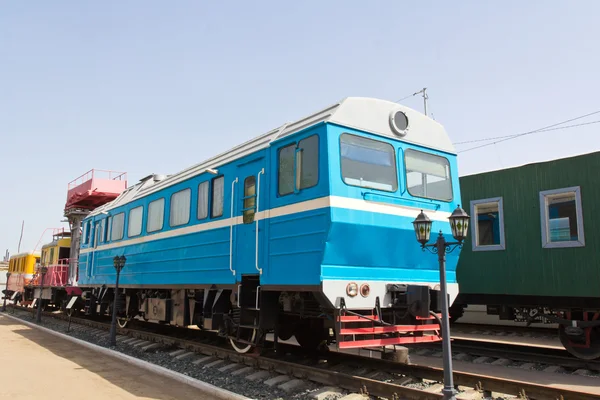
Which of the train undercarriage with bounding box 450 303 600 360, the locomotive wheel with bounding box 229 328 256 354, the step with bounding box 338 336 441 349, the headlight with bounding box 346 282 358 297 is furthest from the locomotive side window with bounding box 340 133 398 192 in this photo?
the train undercarriage with bounding box 450 303 600 360

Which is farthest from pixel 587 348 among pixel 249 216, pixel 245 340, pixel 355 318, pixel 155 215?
pixel 155 215

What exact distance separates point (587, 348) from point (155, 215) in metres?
9.37

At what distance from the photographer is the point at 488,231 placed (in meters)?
11.7

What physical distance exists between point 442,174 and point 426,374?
3172mm

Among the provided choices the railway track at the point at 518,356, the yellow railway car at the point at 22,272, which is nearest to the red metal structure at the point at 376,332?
the railway track at the point at 518,356

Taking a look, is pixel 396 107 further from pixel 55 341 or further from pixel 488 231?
pixel 55 341

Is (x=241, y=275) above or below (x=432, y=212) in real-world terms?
below

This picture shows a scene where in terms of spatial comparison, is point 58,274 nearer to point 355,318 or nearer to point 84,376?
point 84,376

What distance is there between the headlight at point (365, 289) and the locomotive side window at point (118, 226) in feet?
29.2

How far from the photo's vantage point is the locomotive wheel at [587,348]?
29.3ft

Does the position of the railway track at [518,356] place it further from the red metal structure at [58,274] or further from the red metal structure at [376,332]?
the red metal structure at [58,274]

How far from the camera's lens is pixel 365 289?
21.5 feet

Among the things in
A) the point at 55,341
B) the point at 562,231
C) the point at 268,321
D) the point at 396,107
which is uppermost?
the point at 396,107

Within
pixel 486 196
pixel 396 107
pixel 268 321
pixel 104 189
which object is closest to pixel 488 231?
pixel 486 196
